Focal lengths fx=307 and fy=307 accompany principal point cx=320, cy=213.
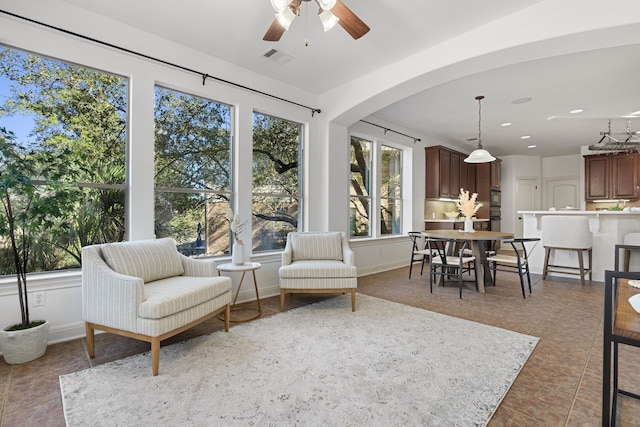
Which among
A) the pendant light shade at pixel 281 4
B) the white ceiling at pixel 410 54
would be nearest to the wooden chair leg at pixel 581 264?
the white ceiling at pixel 410 54

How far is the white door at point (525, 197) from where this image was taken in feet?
28.6

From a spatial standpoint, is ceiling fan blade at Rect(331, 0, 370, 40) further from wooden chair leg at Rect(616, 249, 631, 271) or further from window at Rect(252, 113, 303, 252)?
wooden chair leg at Rect(616, 249, 631, 271)

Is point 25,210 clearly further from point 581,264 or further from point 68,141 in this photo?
point 581,264

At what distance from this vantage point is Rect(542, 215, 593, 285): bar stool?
4.46 meters

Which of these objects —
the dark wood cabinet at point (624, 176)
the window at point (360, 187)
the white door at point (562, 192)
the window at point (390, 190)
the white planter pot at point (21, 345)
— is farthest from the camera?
the white door at point (562, 192)

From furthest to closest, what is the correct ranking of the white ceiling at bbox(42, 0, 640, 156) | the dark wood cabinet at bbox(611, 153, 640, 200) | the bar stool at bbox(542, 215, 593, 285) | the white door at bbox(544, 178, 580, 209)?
the white door at bbox(544, 178, 580, 209) → the dark wood cabinet at bbox(611, 153, 640, 200) → the bar stool at bbox(542, 215, 593, 285) → the white ceiling at bbox(42, 0, 640, 156)

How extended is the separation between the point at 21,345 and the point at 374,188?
16.3ft

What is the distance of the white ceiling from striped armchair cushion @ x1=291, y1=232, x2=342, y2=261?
2097 mm

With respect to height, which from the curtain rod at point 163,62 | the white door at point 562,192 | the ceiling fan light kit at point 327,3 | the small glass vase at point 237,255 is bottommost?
the small glass vase at point 237,255

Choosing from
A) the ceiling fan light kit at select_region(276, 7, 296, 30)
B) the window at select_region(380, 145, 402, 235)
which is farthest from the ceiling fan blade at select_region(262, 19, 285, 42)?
the window at select_region(380, 145, 402, 235)

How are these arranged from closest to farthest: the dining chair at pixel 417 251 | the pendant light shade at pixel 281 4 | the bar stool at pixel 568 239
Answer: the pendant light shade at pixel 281 4 < the bar stool at pixel 568 239 < the dining chair at pixel 417 251

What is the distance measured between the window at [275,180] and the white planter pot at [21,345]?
2.19 metres

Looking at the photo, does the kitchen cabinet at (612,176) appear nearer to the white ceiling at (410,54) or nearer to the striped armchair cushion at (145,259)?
the white ceiling at (410,54)

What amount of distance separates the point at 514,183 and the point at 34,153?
32.9 ft
